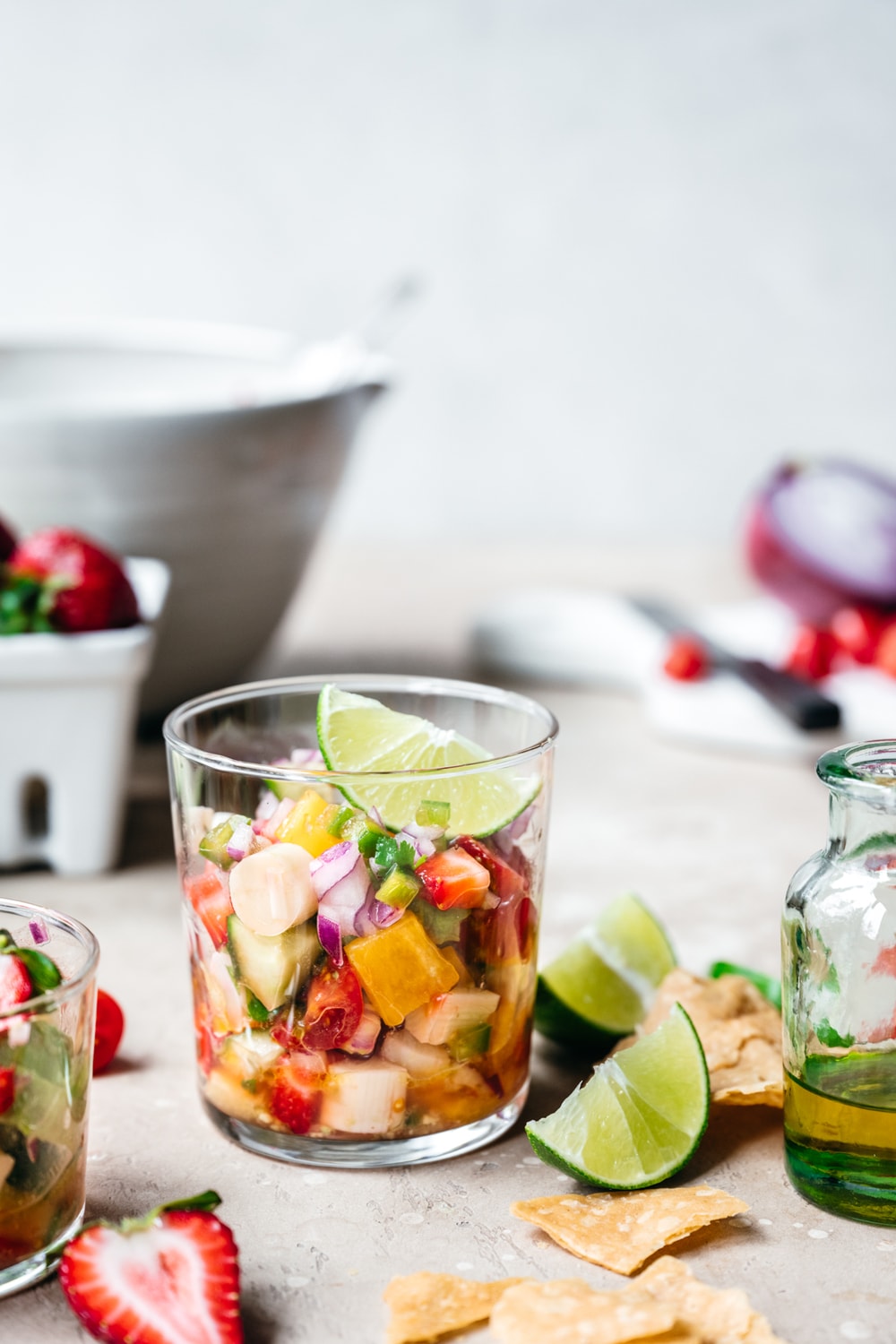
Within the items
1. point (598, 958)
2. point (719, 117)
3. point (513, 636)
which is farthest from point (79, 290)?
point (598, 958)

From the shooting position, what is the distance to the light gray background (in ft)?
11.6

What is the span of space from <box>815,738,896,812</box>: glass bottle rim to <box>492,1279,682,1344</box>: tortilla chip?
29 cm

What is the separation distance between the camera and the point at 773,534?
2.34 metres

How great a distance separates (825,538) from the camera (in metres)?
2.30

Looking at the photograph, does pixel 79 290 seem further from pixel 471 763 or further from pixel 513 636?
pixel 471 763

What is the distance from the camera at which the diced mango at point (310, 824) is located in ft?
2.79

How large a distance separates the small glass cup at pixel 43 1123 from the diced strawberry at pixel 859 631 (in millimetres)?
1505

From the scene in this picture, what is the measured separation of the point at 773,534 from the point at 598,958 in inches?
55.0

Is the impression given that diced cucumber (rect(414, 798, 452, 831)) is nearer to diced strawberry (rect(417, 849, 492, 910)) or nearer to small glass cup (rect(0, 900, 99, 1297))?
diced strawberry (rect(417, 849, 492, 910))

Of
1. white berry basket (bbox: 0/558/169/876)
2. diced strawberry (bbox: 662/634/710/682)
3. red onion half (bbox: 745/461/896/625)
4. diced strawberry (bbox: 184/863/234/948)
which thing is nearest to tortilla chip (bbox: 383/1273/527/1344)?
diced strawberry (bbox: 184/863/234/948)

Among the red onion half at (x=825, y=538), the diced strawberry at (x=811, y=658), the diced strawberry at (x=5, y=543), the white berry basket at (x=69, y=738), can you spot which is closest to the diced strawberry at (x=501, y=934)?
the white berry basket at (x=69, y=738)

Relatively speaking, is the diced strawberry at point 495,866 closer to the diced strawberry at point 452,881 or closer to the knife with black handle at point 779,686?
the diced strawberry at point 452,881

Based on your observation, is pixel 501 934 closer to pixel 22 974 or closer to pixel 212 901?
pixel 212 901

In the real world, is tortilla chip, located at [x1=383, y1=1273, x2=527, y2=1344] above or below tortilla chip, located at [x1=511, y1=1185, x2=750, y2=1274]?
above
